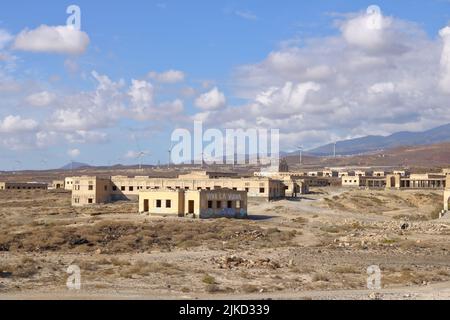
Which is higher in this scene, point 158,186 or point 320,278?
point 158,186

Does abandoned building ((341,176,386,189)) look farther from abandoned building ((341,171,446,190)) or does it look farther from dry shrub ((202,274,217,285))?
dry shrub ((202,274,217,285))

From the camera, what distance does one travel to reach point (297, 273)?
34.7 m

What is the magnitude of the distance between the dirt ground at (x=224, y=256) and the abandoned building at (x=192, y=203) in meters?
2.64

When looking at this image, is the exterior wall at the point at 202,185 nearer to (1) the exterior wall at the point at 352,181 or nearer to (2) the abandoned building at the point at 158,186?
(2) the abandoned building at the point at 158,186

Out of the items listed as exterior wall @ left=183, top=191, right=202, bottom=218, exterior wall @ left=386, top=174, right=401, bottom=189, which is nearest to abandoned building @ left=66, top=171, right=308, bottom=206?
exterior wall @ left=183, top=191, right=202, bottom=218

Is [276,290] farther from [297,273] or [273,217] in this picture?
[273,217]

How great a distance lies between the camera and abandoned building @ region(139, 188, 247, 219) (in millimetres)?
68750

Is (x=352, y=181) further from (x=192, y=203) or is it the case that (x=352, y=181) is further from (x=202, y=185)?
(x=192, y=203)

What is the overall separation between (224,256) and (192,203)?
2857cm

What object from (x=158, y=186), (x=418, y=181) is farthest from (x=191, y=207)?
(x=418, y=181)

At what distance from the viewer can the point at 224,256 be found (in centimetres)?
4100

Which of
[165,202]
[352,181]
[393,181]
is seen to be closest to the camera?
[165,202]
